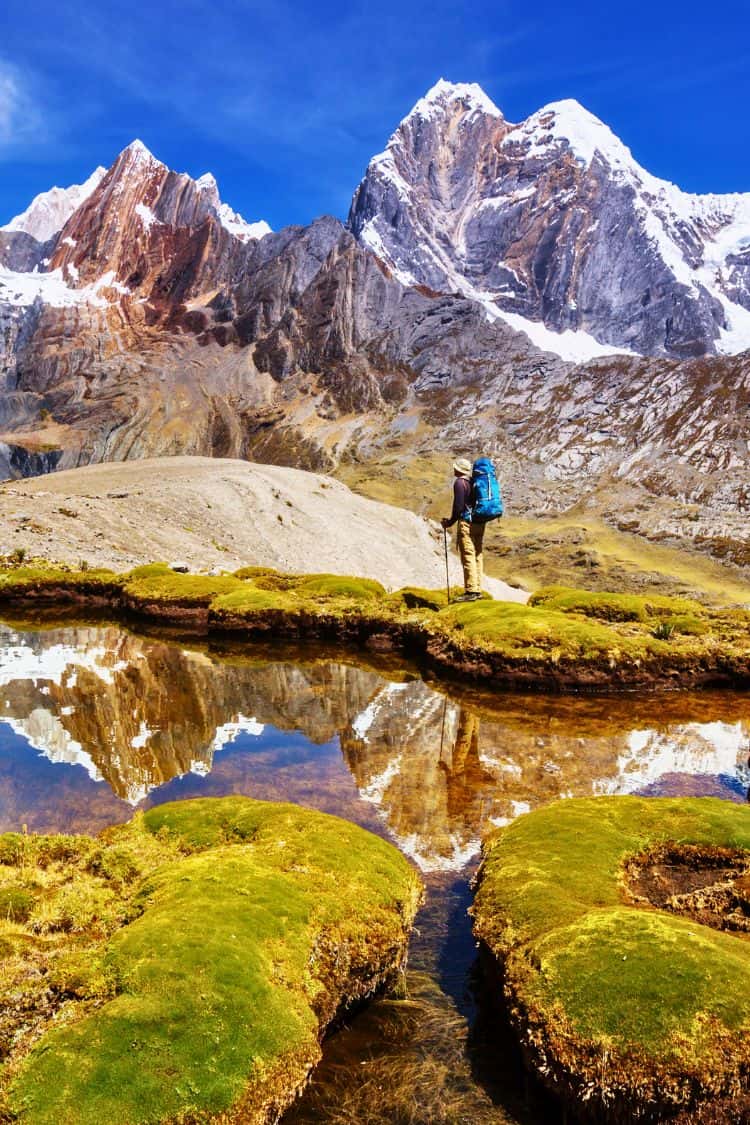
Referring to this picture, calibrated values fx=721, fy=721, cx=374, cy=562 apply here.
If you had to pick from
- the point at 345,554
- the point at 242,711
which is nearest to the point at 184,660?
the point at 242,711

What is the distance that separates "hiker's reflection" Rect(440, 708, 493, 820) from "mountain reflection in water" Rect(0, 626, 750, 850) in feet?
0.14

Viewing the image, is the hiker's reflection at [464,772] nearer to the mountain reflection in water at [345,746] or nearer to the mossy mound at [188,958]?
the mountain reflection in water at [345,746]

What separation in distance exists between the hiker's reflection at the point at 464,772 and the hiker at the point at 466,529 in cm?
1053

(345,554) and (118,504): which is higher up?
(118,504)

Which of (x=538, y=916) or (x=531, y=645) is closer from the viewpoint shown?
(x=538, y=916)

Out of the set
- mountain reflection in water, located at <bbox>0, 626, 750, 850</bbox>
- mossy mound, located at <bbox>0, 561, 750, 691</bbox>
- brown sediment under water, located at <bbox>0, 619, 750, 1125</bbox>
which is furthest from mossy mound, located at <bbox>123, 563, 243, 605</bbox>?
mountain reflection in water, located at <bbox>0, 626, 750, 850</bbox>

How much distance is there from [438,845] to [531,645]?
11503 mm

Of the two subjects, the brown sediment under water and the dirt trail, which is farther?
the dirt trail

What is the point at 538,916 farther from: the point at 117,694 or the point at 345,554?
the point at 345,554

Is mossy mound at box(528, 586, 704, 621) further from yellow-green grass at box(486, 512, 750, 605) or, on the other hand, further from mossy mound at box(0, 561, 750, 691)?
yellow-green grass at box(486, 512, 750, 605)

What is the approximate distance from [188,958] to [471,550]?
2248 cm

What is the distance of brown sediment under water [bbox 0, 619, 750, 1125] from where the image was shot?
655 centimetres

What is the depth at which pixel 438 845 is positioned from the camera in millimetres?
10961

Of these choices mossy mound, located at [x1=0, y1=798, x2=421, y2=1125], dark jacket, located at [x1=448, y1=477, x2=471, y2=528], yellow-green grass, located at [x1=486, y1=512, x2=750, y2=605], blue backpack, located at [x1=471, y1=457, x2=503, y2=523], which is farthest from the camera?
yellow-green grass, located at [x1=486, y1=512, x2=750, y2=605]
